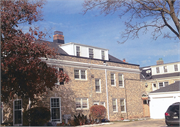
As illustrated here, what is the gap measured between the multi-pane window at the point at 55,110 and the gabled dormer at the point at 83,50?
655cm

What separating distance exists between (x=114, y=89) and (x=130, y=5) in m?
16.3

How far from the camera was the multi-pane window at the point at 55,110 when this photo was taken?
2125 cm

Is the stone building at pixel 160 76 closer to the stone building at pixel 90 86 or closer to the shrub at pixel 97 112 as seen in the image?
the stone building at pixel 90 86

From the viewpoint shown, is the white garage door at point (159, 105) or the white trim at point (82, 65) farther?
the white garage door at point (159, 105)

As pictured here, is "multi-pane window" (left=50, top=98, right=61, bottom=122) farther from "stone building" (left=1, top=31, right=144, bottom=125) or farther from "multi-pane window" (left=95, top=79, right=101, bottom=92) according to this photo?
"multi-pane window" (left=95, top=79, right=101, bottom=92)

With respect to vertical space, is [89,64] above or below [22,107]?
above

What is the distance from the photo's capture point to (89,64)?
82.3ft

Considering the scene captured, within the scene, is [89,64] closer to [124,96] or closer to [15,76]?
[124,96]

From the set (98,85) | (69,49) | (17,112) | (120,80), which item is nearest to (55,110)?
(17,112)

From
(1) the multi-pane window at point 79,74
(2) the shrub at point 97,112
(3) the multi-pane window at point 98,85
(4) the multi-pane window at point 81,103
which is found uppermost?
(1) the multi-pane window at point 79,74

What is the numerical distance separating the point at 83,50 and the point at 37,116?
35.3ft

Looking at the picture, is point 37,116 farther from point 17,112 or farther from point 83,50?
point 83,50

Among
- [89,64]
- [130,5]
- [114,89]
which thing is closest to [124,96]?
[114,89]

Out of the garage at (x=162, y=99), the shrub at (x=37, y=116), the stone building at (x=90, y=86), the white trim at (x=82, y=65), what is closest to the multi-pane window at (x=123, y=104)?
the stone building at (x=90, y=86)
